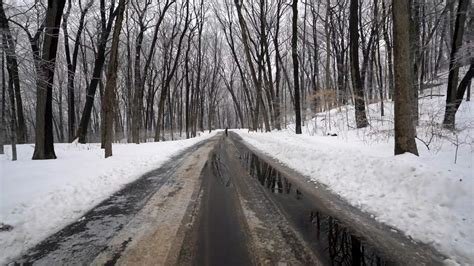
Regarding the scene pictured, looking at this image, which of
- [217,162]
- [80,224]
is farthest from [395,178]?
[217,162]

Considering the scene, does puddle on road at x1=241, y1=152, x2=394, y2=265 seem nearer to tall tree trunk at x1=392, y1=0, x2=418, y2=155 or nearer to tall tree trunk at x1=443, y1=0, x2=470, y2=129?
→ tall tree trunk at x1=392, y1=0, x2=418, y2=155

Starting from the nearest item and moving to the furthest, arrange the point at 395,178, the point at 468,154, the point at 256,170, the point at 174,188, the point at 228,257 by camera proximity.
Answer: the point at 228,257 < the point at 395,178 < the point at 174,188 < the point at 468,154 < the point at 256,170

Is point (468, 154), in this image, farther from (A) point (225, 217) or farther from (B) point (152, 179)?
(B) point (152, 179)

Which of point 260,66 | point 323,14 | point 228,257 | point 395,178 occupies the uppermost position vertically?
point 323,14

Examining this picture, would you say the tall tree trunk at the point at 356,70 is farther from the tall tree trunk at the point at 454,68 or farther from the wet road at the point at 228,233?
the wet road at the point at 228,233

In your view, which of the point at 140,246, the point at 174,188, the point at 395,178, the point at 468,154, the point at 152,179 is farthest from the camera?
the point at 152,179

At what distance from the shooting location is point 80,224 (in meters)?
5.06

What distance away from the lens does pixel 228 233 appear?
14.7 feet

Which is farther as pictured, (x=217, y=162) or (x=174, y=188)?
(x=217, y=162)

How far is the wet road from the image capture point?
3.73 metres

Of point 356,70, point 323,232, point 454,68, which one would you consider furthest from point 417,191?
point 356,70

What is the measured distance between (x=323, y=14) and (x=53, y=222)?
36059mm

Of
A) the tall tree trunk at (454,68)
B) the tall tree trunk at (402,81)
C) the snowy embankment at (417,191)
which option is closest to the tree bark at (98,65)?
the snowy embankment at (417,191)

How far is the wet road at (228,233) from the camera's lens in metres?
3.73
